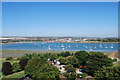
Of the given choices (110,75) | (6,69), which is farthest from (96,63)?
(6,69)

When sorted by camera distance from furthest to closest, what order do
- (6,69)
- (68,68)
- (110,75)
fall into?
(68,68) < (6,69) < (110,75)

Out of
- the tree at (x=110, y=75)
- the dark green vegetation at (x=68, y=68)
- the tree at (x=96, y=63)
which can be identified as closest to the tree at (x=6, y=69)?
the dark green vegetation at (x=68, y=68)

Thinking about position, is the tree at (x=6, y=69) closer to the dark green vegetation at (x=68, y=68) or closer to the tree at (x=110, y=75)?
the dark green vegetation at (x=68, y=68)

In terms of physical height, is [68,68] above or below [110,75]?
below

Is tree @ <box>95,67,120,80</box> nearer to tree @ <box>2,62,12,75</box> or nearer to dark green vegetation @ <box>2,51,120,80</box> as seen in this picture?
dark green vegetation @ <box>2,51,120,80</box>

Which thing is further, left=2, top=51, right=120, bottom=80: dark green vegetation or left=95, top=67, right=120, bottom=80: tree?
left=2, top=51, right=120, bottom=80: dark green vegetation

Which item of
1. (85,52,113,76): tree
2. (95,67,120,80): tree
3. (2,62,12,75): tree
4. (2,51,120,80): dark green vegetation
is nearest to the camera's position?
(95,67,120,80): tree

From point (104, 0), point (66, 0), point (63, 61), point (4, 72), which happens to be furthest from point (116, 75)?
point (63, 61)

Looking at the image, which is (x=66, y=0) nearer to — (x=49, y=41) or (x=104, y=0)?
(x=104, y=0)

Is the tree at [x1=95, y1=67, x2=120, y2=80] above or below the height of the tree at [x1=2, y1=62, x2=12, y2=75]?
above

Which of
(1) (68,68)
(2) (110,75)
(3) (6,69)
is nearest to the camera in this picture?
(2) (110,75)

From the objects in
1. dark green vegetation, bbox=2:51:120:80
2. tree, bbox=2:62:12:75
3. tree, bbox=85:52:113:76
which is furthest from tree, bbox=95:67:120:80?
tree, bbox=2:62:12:75

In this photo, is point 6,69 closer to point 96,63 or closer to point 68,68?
point 68,68
